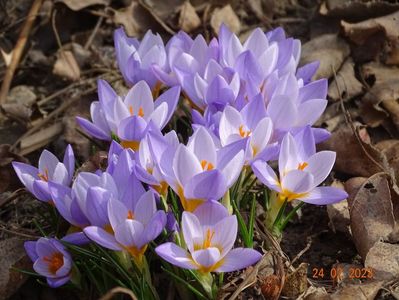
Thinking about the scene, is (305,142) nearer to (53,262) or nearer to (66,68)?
(53,262)

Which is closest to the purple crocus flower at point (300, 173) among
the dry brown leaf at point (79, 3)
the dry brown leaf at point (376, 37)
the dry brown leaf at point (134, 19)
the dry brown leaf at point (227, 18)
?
the dry brown leaf at point (376, 37)

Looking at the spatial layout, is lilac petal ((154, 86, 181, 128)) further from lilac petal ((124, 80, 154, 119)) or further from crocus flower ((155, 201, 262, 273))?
crocus flower ((155, 201, 262, 273))

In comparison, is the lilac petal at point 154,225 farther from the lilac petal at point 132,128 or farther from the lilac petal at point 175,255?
the lilac petal at point 132,128

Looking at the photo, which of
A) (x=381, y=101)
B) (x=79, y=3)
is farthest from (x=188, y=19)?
(x=381, y=101)

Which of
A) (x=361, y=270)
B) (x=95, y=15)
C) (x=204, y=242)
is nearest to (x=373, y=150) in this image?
(x=361, y=270)

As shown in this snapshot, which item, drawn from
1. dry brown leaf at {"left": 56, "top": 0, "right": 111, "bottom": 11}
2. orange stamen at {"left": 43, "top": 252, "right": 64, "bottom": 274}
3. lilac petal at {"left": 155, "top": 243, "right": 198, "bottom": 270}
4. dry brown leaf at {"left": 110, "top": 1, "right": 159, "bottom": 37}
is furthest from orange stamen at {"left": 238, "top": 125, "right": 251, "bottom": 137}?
dry brown leaf at {"left": 56, "top": 0, "right": 111, "bottom": 11}

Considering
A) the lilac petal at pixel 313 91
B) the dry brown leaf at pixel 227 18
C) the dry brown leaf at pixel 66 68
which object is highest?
the lilac petal at pixel 313 91
